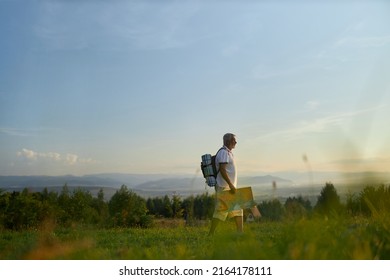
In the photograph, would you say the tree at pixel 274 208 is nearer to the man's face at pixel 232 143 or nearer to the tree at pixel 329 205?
the tree at pixel 329 205

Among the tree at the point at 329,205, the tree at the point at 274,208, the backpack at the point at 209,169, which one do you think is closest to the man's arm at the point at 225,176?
the backpack at the point at 209,169

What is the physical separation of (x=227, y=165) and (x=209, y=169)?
381 millimetres

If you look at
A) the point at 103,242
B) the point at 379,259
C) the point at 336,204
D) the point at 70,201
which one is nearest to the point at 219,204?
the point at 103,242

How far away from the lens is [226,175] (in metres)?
9.08

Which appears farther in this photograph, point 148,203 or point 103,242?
point 148,203

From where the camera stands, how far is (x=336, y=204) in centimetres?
582

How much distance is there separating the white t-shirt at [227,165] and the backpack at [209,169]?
12cm

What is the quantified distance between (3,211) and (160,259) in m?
9.78

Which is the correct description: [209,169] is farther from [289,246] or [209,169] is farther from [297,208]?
[289,246]

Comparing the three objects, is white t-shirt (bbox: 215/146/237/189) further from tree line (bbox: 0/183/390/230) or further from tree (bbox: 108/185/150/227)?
tree (bbox: 108/185/150/227)

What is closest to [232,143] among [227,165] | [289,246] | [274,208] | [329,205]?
[227,165]

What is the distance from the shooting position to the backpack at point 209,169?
938 cm
